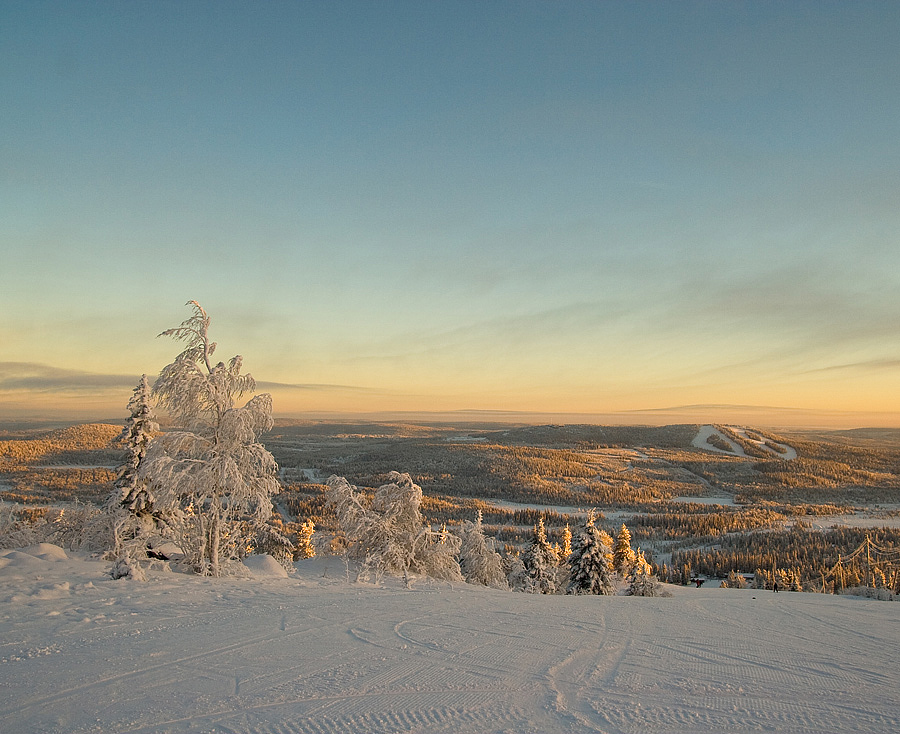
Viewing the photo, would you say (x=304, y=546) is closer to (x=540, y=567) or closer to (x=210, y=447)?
(x=540, y=567)

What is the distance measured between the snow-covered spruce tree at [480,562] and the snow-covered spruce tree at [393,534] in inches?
101

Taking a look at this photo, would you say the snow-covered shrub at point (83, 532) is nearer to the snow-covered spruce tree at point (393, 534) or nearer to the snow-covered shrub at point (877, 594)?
the snow-covered spruce tree at point (393, 534)

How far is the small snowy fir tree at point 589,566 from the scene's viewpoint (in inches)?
1030

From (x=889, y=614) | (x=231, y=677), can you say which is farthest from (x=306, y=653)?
(x=889, y=614)

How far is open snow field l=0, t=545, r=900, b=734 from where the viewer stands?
5.06 metres

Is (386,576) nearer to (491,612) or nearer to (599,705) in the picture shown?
(491,612)

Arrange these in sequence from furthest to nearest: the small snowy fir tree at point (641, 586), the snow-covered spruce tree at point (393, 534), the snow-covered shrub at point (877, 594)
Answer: the small snowy fir tree at point (641, 586) < the snow-covered spruce tree at point (393, 534) < the snow-covered shrub at point (877, 594)

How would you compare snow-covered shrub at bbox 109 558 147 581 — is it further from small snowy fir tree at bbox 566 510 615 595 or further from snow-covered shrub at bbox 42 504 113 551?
small snowy fir tree at bbox 566 510 615 595

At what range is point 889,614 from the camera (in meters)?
11.1

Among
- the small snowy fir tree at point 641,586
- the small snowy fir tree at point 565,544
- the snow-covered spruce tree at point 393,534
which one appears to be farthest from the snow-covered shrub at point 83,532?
the small snowy fir tree at point 565,544

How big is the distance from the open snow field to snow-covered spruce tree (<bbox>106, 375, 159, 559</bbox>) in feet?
17.7

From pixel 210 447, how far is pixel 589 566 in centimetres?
2018

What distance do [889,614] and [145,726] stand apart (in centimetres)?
1385

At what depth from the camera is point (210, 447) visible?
14.5 meters
